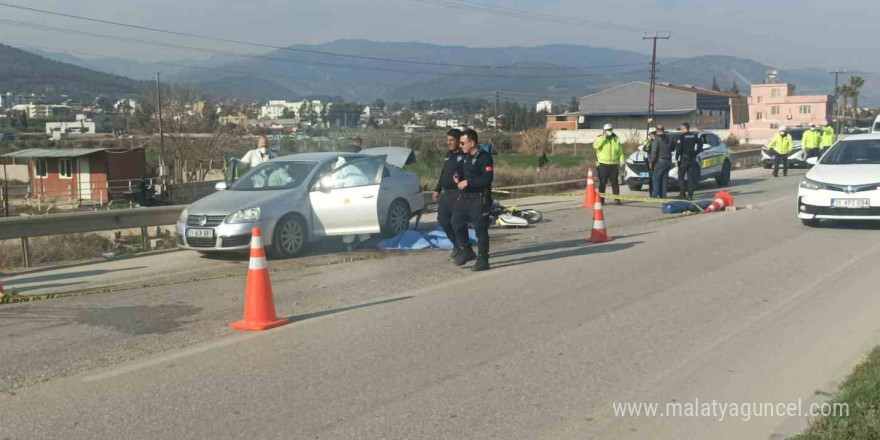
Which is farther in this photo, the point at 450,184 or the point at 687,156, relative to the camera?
the point at 687,156

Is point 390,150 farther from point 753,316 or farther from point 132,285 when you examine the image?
point 753,316

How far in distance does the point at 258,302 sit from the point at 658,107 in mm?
126018

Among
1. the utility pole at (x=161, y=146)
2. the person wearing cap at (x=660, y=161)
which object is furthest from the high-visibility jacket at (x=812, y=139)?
the utility pole at (x=161, y=146)

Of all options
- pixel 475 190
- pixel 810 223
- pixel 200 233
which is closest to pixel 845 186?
pixel 810 223

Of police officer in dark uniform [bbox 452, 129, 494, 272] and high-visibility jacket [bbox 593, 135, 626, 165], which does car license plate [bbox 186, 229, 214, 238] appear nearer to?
police officer in dark uniform [bbox 452, 129, 494, 272]

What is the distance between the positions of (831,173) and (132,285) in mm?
10854

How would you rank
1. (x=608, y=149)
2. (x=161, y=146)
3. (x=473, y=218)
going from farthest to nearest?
(x=161, y=146)
(x=608, y=149)
(x=473, y=218)

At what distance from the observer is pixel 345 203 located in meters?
12.8

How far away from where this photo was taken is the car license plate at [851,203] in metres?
13.5

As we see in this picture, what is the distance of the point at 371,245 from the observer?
13.5m

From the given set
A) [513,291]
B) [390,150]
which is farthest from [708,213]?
[513,291]

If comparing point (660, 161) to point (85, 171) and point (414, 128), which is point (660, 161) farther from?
point (414, 128)

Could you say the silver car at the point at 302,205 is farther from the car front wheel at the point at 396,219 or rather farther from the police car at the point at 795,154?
the police car at the point at 795,154

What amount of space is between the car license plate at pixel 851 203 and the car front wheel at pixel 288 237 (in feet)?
27.1
